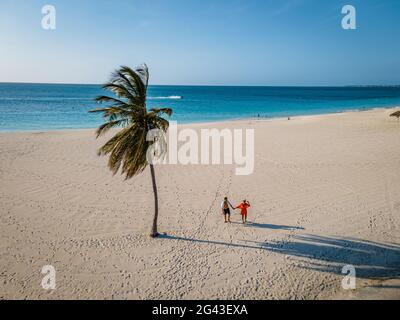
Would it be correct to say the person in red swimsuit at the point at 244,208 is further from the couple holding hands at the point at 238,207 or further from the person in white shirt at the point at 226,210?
the person in white shirt at the point at 226,210

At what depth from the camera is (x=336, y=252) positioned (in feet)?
29.6

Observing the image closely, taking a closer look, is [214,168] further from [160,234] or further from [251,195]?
[160,234]

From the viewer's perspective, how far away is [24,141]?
81.6ft

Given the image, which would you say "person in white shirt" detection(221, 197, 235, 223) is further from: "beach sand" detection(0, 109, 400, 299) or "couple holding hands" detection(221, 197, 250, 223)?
"beach sand" detection(0, 109, 400, 299)

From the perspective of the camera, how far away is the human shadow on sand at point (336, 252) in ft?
26.9

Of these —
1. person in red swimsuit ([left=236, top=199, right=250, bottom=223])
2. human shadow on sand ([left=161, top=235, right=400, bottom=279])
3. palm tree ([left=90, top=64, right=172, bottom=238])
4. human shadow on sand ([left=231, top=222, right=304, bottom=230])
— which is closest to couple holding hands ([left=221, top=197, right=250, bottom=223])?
person in red swimsuit ([left=236, top=199, right=250, bottom=223])

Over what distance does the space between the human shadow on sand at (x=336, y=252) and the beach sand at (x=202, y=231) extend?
0.04m

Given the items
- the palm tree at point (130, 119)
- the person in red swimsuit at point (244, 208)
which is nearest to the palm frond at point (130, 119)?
the palm tree at point (130, 119)

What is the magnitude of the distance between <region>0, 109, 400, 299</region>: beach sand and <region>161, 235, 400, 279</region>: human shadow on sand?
0.12ft

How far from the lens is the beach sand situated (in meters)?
7.70

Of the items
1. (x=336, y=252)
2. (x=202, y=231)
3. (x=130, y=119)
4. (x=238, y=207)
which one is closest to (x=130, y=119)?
(x=130, y=119)

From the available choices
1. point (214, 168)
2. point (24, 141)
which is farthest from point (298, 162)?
point (24, 141)

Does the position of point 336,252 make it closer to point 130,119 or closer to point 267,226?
point 267,226
